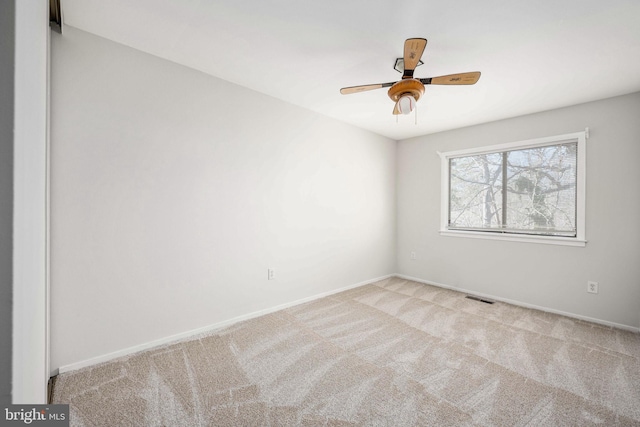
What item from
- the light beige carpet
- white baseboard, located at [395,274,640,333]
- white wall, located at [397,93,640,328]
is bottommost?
the light beige carpet

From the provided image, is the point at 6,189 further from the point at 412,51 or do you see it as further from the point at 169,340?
the point at 169,340

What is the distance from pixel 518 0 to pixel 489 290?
129 inches

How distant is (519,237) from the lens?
3.38m

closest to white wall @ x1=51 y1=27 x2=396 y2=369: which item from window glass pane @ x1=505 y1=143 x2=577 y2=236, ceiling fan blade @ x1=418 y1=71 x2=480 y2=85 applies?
ceiling fan blade @ x1=418 y1=71 x2=480 y2=85

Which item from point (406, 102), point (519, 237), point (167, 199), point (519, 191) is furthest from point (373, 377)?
point (519, 191)

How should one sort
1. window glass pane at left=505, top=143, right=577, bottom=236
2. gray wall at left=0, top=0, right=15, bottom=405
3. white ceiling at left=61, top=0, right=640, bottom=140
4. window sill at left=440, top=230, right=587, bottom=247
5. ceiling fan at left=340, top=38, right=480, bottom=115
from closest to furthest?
gray wall at left=0, top=0, right=15, bottom=405 → white ceiling at left=61, top=0, right=640, bottom=140 → ceiling fan at left=340, top=38, right=480, bottom=115 → window sill at left=440, top=230, right=587, bottom=247 → window glass pane at left=505, top=143, right=577, bottom=236

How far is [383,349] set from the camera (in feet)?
7.52

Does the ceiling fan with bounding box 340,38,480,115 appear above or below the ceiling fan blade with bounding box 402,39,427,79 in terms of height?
below

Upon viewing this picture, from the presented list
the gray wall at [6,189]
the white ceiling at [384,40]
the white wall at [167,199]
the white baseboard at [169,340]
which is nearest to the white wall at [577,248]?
the white ceiling at [384,40]

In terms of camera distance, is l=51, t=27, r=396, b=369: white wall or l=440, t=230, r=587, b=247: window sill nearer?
l=51, t=27, r=396, b=369: white wall

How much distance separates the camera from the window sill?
9.96ft

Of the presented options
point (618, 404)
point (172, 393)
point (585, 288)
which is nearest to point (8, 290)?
point (172, 393)

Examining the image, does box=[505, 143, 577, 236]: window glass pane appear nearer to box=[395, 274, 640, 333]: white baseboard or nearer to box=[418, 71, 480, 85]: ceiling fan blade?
box=[395, 274, 640, 333]: white baseboard

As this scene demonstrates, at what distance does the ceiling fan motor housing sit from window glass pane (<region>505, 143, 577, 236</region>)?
2292 mm
